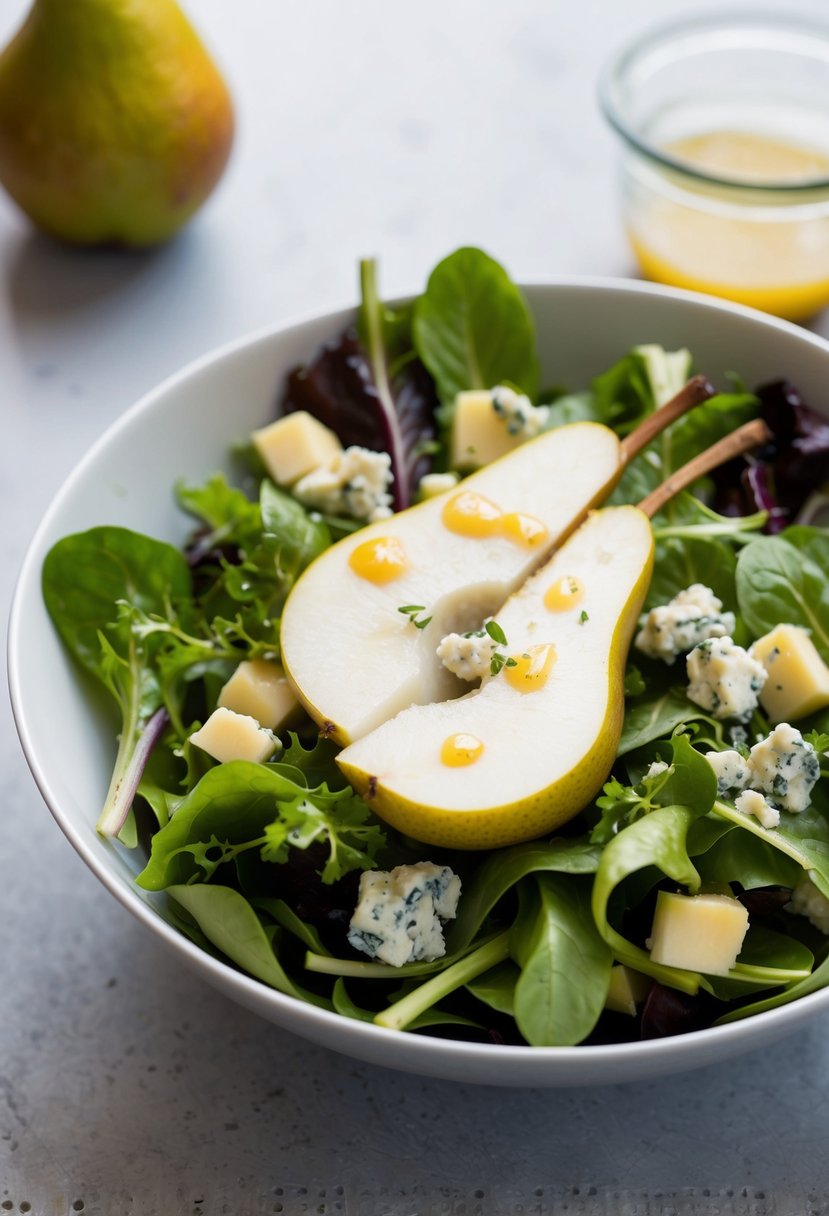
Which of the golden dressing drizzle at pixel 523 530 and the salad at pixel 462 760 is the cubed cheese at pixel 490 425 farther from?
the golden dressing drizzle at pixel 523 530

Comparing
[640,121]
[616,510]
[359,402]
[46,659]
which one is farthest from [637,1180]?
[640,121]

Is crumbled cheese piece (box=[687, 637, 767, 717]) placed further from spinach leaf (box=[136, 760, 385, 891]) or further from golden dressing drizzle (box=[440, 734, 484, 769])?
spinach leaf (box=[136, 760, 385, 891])

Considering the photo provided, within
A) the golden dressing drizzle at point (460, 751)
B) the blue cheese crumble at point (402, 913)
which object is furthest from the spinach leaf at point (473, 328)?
the blue cheese crumble at point (402, 913)

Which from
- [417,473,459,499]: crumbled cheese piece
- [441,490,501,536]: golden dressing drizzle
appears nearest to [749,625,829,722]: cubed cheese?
[441,490,501,536]: golden dressing drizzle

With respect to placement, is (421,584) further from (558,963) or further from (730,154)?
(730,154)

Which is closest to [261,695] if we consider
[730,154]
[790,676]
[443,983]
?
[443,983]

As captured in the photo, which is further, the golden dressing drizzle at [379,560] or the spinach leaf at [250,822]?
the golden dressing drizzle at [379,560]
